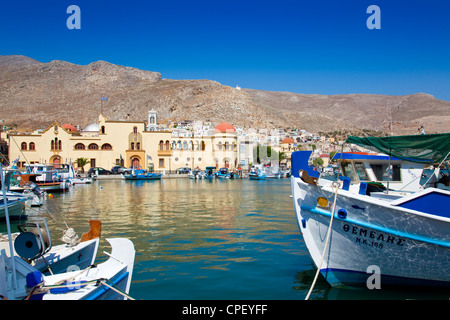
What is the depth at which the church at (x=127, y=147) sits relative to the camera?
65.2 m

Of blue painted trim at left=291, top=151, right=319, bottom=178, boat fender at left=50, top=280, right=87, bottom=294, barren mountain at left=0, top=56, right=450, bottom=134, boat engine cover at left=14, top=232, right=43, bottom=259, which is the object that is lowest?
boat fender at left=50, top=280, right=87, bottom=294

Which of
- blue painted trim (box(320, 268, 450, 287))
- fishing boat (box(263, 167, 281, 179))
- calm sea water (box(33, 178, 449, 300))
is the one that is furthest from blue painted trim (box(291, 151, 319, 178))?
fishing boat (box(263, 167, 281, 179))

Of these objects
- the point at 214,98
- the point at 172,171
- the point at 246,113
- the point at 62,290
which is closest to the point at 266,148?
the point at 172,171

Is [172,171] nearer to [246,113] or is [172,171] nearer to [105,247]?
[105,247]

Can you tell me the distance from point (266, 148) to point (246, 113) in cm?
5336

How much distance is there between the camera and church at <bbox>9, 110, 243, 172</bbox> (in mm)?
65250

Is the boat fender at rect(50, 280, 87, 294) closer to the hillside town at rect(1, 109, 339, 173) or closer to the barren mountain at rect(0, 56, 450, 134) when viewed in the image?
the hillside town at rect(1, 109, 339, 173)

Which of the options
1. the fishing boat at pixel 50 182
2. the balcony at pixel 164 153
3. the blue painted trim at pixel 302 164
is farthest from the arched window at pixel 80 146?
Answer: the blue painted trim at pixel 302 164

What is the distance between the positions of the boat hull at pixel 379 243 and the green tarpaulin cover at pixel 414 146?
2.31 metres

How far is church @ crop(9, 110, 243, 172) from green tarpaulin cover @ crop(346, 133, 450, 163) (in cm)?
5967

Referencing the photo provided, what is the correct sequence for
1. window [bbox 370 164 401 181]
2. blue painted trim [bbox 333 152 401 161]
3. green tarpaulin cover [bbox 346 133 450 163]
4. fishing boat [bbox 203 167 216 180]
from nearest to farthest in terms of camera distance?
1. green tarpaulin cover [bbox 346 133 450 163]
2. blue painted trim [bbox 333 152 401 161]
3. window [bbox 370 164 401 181]
4. fishing boat [bbox 203 167 216 180]

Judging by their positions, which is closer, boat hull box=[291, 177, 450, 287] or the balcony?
boat hull box=[291, 177, 450, 287]

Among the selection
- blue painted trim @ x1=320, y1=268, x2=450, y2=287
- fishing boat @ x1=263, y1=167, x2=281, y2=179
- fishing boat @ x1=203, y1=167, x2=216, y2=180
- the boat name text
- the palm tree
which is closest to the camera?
the boat name text

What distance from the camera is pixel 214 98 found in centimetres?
14300
